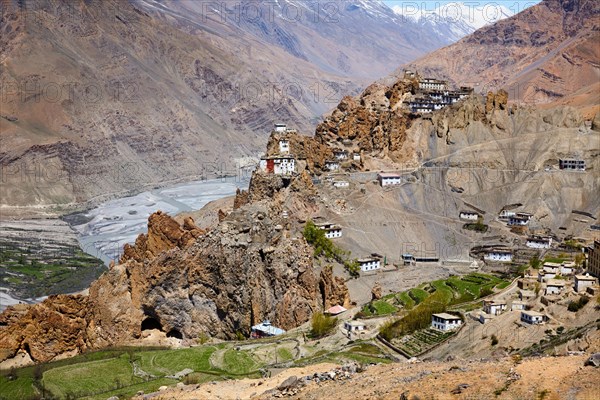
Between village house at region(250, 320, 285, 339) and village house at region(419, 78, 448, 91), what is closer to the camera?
village house at region(250, 320, 285, 339)

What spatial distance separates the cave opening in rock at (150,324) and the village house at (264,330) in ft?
29.6

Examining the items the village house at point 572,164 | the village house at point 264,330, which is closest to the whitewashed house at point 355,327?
the village house at point 264,330

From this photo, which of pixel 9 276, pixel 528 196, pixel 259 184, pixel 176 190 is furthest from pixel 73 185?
pixel 528 196

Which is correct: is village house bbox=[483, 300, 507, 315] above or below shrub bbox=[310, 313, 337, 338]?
above

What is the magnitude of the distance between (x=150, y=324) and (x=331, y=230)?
23774 mm

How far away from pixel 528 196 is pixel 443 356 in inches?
2112

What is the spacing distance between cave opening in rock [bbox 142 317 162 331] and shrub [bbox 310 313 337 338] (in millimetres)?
15305

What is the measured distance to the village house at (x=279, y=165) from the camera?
90.5 meters

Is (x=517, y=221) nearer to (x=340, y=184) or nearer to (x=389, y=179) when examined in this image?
(x=389, y=179)

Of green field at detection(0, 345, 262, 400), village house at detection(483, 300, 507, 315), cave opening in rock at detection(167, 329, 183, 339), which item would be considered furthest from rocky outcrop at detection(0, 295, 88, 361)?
village house at detection(483, 300, 507, 315)

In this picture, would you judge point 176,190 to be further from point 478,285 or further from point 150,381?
point 150,381

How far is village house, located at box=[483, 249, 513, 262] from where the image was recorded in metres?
82.1

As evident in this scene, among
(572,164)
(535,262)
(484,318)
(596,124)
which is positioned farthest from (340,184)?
(484,318)

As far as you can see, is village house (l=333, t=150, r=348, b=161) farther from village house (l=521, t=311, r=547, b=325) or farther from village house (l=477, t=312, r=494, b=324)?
village house (l=521, t=311, r=547, b=325)
